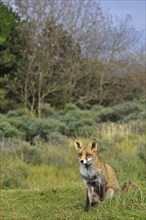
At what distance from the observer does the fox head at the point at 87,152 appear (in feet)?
14.8

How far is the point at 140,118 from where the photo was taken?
19.0 meters

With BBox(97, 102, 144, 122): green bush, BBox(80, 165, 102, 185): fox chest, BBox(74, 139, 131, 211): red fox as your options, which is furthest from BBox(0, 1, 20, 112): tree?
BBox(80, 165, 102, 185): fox chest

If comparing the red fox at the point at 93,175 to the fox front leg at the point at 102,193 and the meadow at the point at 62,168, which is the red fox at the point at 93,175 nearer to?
the fox front leg at the point at 102,193

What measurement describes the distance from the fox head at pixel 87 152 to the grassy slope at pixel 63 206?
20.7 inches

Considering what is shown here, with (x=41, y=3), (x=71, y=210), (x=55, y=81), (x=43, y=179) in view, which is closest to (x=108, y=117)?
(x=55, y=81)

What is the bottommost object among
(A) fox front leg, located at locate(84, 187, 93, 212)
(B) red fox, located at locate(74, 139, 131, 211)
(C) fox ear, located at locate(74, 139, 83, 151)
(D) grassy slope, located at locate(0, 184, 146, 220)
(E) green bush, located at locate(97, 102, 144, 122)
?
(D) grassy slope, located at locate(0, 184, 146, 220)

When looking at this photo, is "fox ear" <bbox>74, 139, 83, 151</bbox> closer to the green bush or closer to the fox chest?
the fox chest

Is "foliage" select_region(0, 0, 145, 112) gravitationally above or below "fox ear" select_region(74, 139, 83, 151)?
above

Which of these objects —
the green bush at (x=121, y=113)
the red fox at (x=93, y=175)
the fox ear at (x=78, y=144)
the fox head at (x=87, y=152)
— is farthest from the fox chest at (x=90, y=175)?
the green bush at (x=121, y=113)

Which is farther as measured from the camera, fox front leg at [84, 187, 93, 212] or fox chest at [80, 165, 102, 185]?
fox front leg at [84, 187, 93, 212]

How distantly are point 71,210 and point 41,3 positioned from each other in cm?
2007

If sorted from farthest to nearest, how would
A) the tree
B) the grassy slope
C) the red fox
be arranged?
the tree
the red fox
the grassy slope

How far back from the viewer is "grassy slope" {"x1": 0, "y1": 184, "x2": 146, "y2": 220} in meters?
4.43

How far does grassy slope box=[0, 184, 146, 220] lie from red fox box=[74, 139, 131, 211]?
0.42ft
